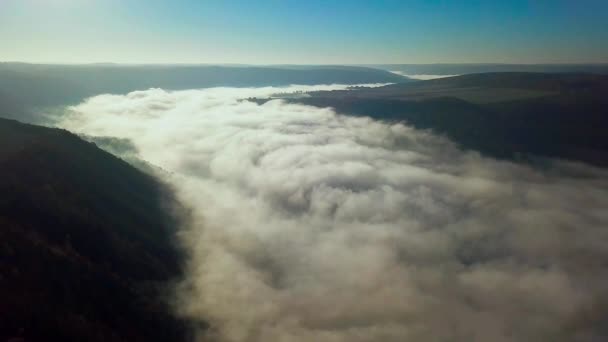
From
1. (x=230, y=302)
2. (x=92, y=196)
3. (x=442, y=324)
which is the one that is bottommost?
(x=442, y=324)

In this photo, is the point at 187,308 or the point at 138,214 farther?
the point at 138,214

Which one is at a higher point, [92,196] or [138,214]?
[92,196]

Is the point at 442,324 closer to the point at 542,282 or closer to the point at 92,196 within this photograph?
the point at 542,282

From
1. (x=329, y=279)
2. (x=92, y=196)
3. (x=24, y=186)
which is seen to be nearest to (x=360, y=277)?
(x=329, y=279)

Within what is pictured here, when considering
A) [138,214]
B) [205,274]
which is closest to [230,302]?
[205,274]

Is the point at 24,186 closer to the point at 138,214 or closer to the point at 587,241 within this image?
the point at 138,214

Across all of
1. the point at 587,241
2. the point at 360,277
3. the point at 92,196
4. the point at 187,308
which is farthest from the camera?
the point at 587,241

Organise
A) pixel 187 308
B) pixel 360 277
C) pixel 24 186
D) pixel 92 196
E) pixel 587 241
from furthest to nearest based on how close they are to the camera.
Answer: pixel 587 241
pixel 360 277
pixel 92 196
pixel 187 308
pixel 24 186
